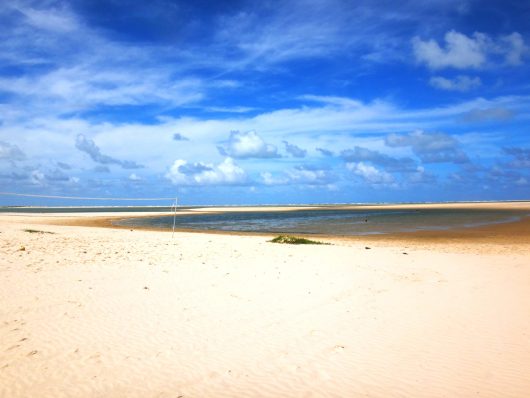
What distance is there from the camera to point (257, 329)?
742 centimetres

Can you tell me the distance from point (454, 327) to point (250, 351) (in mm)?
4320

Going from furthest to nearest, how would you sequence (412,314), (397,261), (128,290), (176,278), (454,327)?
(397,261), (176,278), (128,290), (412,314), (454,327)

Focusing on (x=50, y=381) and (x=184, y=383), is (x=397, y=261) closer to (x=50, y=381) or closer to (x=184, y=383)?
(x=184, y=383)

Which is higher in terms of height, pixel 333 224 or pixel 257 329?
pixel 333 224

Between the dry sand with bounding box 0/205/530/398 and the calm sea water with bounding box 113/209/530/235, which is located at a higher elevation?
the calm sea water with bounding box 113/209/530/235

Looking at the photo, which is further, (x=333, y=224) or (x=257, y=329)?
(x=333, y=224)

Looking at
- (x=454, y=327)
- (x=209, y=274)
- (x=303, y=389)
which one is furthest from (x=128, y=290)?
(x=454, y=327)

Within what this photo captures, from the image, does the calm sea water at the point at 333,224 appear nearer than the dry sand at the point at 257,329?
No

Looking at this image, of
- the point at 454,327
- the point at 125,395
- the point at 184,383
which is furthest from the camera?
the point at 454,327

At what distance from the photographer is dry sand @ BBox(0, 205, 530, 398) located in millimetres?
5383

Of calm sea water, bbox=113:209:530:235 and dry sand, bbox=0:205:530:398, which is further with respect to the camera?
calm sea water, bbox=113:209:530:235

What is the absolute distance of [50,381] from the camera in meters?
5.21

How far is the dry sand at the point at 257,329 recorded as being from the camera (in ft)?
17.7

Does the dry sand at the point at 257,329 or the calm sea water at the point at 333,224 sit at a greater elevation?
the calm sea water at the point at 333,224
